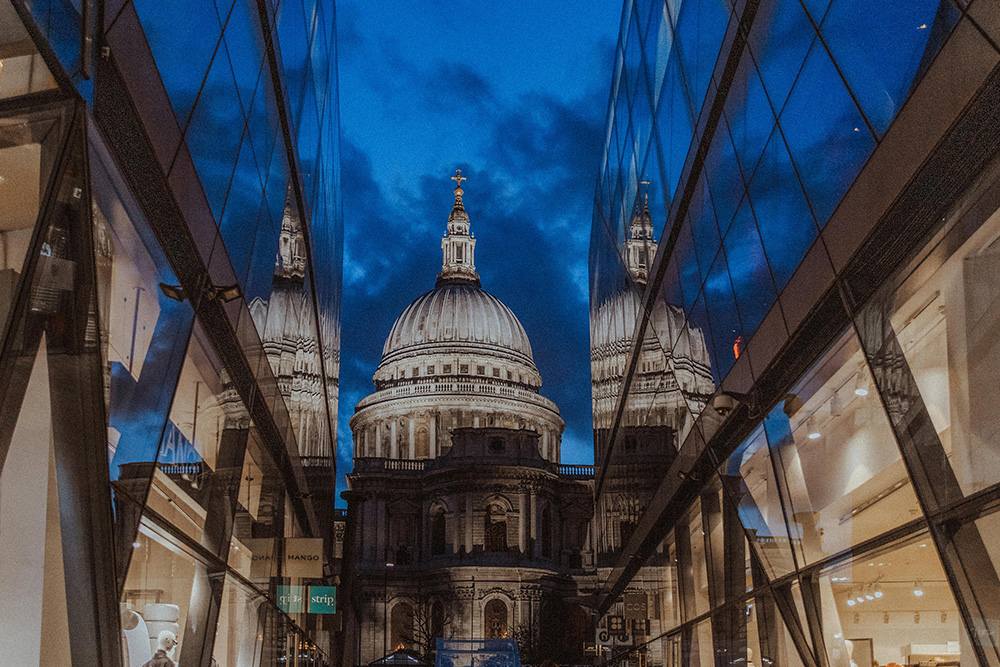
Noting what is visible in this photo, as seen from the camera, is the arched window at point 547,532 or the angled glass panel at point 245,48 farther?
the arched window at point 547,532

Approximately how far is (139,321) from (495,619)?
78891mm

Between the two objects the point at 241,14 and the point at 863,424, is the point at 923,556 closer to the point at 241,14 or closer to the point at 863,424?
the point at 863,424

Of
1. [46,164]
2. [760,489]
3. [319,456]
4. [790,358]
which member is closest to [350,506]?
[319,456]

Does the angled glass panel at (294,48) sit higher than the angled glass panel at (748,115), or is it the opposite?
the angled glass panel at (294,48)

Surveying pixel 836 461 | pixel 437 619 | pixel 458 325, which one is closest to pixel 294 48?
pixel 836 461

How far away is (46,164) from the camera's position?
188 inches

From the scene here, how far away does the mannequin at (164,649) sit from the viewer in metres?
8.33

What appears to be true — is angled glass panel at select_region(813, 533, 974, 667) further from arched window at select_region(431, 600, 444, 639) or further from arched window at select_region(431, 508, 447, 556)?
arched window at select_region(431, 508, 447, 556)

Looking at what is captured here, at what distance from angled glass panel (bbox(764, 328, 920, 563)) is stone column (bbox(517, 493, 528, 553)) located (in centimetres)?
7497

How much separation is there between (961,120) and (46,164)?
4913 mm

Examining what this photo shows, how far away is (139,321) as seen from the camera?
6945 millimetres

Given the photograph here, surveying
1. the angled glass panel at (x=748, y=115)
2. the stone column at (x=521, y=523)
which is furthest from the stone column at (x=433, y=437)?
the angled glass panel at (x=748, y=115)

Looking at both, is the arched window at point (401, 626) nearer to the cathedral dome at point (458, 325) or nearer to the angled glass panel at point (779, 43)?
the cathedral dome at point (458, 325)

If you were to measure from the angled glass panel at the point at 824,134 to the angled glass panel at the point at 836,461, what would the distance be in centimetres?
126
